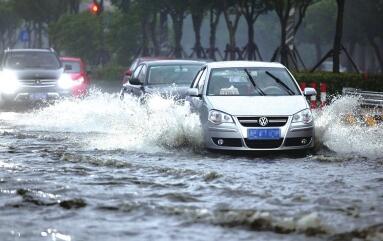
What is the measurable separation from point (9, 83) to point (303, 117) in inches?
496

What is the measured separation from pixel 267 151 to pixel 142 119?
3372 mm

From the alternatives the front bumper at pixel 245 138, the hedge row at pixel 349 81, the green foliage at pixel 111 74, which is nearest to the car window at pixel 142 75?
the front bumper at pixel 245 138

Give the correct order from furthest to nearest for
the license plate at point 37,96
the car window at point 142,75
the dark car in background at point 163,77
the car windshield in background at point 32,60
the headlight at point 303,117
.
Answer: the car windshield in background at point 32,60
the license plate at point 37,96
the car window at point 142,75
the dark car in background at point 163,77
the headlight at point 303,117

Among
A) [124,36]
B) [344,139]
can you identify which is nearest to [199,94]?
[344,139]

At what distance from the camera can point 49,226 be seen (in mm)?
7195

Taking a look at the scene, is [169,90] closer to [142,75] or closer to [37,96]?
[142,75]

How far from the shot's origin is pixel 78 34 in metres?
69.2

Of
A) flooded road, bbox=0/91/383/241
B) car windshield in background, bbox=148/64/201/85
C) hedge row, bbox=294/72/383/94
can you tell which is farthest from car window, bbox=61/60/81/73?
flooded road, bbox=0/91/383/241

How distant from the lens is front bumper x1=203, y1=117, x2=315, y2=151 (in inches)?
469

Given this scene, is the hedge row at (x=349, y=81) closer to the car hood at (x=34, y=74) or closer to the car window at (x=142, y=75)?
the car hood at (x=34, y=74)

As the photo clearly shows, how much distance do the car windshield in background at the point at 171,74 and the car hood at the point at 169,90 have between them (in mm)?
404

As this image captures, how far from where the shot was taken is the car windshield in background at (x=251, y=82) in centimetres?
1302

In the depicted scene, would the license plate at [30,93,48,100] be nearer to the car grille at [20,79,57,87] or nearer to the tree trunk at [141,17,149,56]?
the car grille at [20,79,57,87]

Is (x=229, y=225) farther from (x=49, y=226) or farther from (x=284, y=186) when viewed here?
(x=284, y=186)
